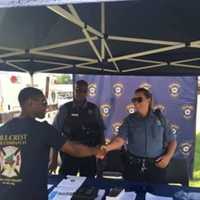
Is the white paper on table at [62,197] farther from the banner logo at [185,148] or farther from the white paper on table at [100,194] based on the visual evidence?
the banner logo at [185,148]

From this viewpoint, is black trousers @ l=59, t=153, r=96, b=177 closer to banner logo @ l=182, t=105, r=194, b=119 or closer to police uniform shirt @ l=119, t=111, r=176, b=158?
police uniform shirt @ l=119, t=111, r=176, b=158

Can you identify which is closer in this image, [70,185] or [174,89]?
[70,185]

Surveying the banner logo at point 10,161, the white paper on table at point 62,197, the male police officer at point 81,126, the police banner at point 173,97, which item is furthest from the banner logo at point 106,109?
the banner logo at point 10,161

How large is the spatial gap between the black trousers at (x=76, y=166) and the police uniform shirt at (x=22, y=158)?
236 cm

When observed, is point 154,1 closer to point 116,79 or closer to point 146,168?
point 146,168

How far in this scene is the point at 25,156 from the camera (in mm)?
2799

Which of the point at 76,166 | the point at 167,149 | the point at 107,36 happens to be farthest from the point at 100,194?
the point at 76,166

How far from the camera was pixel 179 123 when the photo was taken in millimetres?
7500

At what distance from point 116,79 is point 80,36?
136 inches

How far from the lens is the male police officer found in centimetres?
526

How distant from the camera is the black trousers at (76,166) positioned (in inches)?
205

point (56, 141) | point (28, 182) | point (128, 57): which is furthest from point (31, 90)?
point (128, 57)

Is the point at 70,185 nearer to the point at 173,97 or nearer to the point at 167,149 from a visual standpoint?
the point at 167,149

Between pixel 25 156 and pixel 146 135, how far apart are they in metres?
1.82
